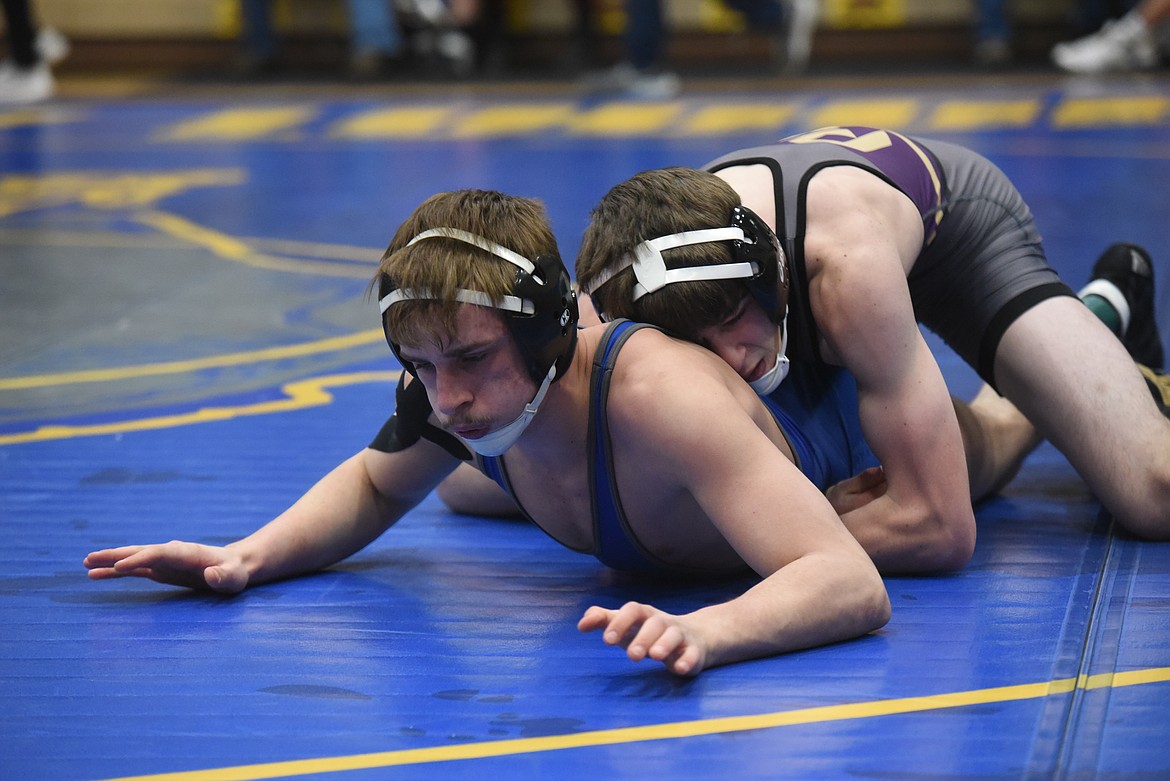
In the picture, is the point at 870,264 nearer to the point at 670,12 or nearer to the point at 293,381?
the point at 293,381

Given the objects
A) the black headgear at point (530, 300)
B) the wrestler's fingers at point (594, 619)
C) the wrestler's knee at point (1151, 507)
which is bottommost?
the wrestler's knee at point (1151, 507)

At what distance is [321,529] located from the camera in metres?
3.05

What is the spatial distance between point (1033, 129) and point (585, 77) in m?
3.87

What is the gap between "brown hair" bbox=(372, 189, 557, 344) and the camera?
2498 mm

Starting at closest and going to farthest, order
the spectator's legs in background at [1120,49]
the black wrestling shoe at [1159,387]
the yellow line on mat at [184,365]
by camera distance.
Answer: the black wrestling shoe at [1159,387]
the yellow line on mat at [184,365]
the spectator's legs in background at [1120,49]

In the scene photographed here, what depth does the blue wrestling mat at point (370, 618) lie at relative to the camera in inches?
89.8

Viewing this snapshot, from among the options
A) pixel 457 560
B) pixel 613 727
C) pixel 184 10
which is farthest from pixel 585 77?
pixel 613 727

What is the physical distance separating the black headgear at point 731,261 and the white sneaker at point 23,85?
10026 millimetres

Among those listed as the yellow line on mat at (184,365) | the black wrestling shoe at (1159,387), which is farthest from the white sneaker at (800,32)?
the black wrestling shoe at (1159,387)

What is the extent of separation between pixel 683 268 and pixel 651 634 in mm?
708

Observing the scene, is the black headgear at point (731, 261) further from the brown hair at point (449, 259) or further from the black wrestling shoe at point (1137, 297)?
the black wrestling shoe at point (1137, 297)

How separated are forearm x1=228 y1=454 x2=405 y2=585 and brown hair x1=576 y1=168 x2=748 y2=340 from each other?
67 centimetres

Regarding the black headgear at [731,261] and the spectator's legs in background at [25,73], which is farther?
the spectator's legs in background at [25,73]

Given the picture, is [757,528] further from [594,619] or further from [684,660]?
[594,619]
